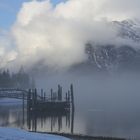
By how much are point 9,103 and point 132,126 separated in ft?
304

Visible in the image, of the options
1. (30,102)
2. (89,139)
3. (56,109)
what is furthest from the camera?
(56,109)

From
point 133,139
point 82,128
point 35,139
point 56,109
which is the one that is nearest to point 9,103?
point 56,109

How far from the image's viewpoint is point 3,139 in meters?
40.7

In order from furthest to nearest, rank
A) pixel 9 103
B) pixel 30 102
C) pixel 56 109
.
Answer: pixel 9 103, pixel 56 109, pixel 30 102

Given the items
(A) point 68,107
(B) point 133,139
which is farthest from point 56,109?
(B) point 133,139

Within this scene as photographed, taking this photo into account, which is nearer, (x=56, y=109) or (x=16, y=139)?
(x=16, y=139)

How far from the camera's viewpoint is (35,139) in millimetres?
42812

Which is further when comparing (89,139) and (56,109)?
(56,109)

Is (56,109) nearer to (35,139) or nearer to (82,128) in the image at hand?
(82,128)

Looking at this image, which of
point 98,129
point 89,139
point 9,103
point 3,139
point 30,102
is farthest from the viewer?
point 9,103

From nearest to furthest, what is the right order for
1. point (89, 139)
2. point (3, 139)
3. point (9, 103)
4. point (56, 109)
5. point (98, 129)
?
point (3, 139), point (89, 139), point (98, 129), point (56, 109), point (9, 103)

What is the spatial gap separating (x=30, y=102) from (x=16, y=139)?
7618 cm

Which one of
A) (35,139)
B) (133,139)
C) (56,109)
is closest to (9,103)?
(56,109)

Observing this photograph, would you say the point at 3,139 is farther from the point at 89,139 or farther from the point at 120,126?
the point at 120,126
